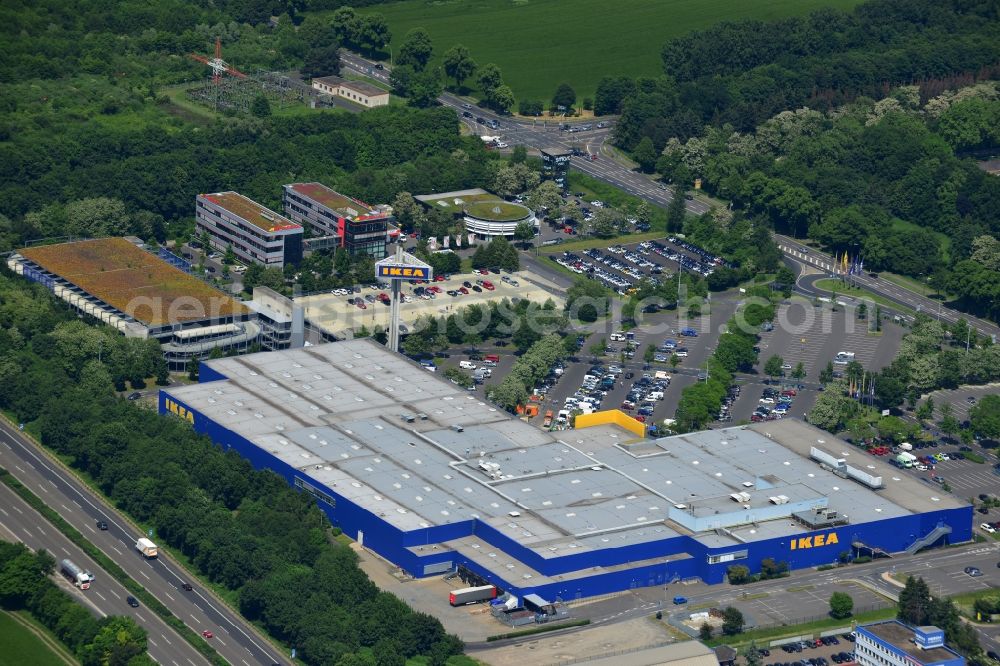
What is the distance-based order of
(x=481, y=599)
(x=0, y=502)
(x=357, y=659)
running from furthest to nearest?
(x=0, y=502), (x=481, y=599), (x=357, y=659)

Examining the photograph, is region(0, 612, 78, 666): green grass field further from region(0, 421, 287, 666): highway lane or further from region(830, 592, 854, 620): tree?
region(830, 592, 854, 620): tree

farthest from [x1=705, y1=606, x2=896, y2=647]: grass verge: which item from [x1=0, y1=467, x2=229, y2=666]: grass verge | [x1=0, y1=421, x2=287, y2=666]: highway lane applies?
[x1=0, y1=467, x2=229, y2=666]: grass verge

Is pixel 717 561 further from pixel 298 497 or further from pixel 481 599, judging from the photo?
pixel 298 497

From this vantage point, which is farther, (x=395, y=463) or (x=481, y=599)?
(x=395, y=463)

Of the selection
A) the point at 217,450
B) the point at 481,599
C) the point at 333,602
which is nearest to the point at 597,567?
the point at 481,599

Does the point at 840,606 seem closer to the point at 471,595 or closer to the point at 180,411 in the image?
the point at 471,595

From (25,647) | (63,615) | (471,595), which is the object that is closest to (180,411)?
(63,615)
